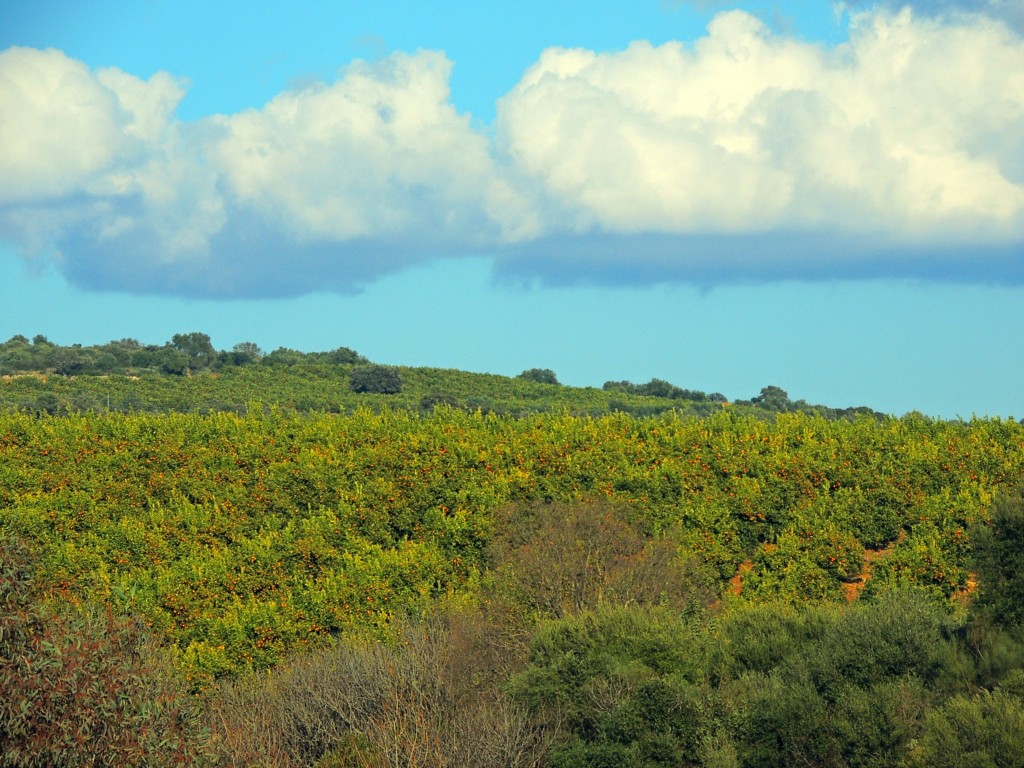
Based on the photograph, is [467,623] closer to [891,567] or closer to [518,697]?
[518,697]

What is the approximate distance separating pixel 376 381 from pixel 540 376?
16.6 meters

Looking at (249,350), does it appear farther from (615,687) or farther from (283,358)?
(615,687)

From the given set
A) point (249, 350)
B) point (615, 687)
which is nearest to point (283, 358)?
point (249, 350)

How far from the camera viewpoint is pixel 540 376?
321 ft

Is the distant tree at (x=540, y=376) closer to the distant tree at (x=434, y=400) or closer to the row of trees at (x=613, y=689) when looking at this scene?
the distant tree at (x=434, y=400)

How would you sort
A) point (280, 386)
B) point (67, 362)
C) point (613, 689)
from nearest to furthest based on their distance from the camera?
point (613, 689) < point (280, 386) < point (67, 362)

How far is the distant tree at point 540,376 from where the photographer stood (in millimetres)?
96750

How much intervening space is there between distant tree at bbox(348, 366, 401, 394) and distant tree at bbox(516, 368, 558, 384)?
13061 mm

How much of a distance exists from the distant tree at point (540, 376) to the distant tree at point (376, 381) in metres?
13.1

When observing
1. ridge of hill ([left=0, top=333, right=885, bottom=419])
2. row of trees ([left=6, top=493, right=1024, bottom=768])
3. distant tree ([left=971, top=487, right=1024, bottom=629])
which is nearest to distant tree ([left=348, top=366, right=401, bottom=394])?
ridge of hill ([left=0, top=333, right=885, bottom=419])

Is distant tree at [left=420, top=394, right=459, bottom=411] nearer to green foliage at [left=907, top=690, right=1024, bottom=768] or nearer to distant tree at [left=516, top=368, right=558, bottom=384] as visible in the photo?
distant tree at [left=516, top=368, right=558, bottom=384]

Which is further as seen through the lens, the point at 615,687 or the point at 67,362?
the point at 67,362

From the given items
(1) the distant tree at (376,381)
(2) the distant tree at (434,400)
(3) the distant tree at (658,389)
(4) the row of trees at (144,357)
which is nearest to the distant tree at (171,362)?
(4) the row of trees at (144,357)

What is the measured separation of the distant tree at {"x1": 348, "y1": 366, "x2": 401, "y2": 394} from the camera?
284ft
